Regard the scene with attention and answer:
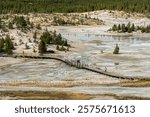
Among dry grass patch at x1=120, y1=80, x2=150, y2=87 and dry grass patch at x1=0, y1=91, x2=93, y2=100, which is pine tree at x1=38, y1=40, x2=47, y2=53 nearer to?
dry grass patch at x1=120, y1=80, x2=150, y2=87

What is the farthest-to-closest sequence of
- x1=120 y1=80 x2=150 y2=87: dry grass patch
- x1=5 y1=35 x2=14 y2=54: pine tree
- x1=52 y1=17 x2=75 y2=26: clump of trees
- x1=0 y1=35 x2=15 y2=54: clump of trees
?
x1=52 y1=17 x2=75 y2=26: clump of trees, x1=0 y1=35 x2=15 y2=54: clump of trees, x1=5 y1=35 x2=14 y2=54: pine tree, x1=120 y1=80 x2=150 y2=87: dry grass patch

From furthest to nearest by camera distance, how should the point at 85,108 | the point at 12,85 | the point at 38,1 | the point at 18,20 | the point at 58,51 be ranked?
1. the point at 38,1
2. the point at 18,20
3. the point at 58,51
4. the point at 12,85
5. the point at 85,108

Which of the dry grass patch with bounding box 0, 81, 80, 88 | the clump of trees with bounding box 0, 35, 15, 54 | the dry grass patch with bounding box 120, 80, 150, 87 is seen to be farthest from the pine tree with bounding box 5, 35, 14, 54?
the dry grass patch with bounding box 120, 80, 150, 87

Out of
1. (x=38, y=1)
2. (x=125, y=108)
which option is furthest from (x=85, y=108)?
(x=38, y=1)

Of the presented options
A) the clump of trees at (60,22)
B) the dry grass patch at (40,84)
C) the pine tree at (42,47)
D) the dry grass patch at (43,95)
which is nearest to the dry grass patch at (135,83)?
the dry grass patch at (40,84)

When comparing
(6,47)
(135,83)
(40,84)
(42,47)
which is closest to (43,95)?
(40,84)

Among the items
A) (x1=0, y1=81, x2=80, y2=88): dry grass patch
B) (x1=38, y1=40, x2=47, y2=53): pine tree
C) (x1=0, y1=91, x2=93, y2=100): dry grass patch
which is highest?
(x1=38, y1=40, x2=47, y2=53): pine tree

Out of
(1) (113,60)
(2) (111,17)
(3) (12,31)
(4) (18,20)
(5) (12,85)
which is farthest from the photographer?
(2) (111,17)

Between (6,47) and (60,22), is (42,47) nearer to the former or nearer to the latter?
(6,47)

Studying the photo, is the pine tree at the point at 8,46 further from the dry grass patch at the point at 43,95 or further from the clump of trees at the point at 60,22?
the clump of trees at the point at 60,22

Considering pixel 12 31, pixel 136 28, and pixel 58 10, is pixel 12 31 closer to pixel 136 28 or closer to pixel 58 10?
pixel 136 28

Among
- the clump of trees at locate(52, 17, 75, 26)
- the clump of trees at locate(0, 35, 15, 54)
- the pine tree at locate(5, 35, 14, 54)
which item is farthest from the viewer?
the clump of trees at locate(52, 17, 75, 26)
